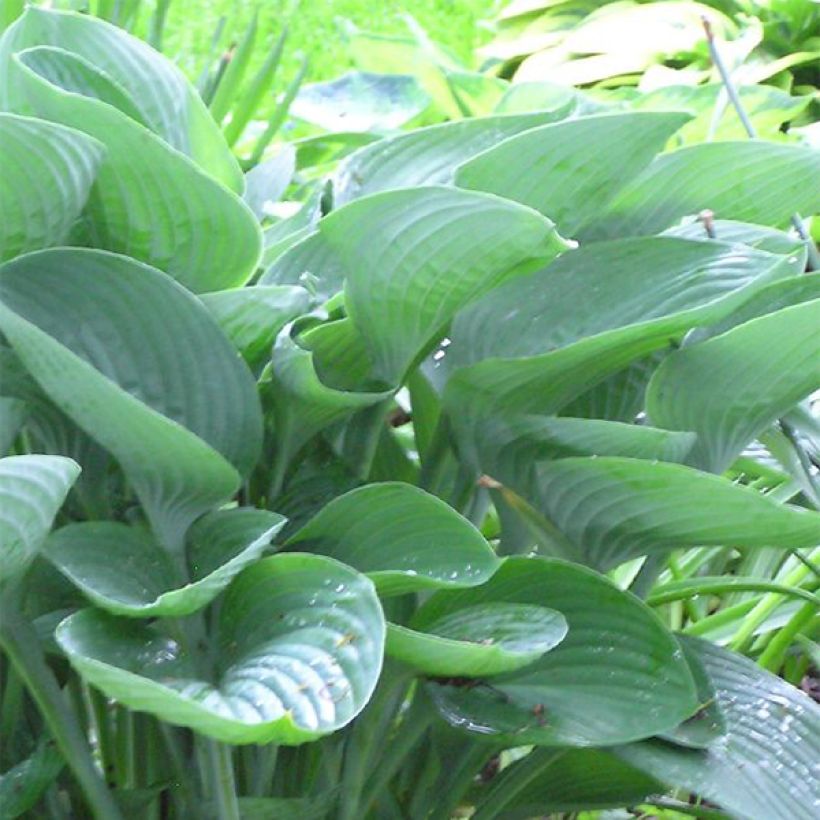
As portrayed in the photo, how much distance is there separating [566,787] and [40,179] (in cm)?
46

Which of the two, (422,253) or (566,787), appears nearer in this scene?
(422,253)

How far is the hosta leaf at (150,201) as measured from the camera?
0.54 m

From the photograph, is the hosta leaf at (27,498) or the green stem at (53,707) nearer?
the hosta leaf at (27,498)

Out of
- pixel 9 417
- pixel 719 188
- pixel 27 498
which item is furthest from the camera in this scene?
pixel 719 188

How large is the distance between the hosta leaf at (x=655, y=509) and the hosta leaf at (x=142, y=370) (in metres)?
0.16

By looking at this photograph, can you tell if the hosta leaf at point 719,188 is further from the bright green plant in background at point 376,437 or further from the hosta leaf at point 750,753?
the hosta leaf at point 750,753

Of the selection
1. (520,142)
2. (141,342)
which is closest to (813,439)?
(520,142)

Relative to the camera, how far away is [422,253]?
1.82ft

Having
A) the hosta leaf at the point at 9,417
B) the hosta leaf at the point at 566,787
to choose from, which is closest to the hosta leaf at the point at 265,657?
the hosta leaf at the point at 9,417

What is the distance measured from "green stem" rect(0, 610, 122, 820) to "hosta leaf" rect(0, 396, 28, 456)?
0.26 feet

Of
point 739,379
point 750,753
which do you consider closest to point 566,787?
point 750,753

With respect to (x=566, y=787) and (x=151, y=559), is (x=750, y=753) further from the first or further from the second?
(x=151, y=559)

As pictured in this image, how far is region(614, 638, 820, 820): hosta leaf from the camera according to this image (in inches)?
23.9

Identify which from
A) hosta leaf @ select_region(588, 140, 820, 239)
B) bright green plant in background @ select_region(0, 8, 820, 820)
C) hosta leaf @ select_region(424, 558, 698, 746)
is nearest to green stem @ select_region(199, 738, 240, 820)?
bright green plant in background @ select_region(0, 8, 820, 820)
